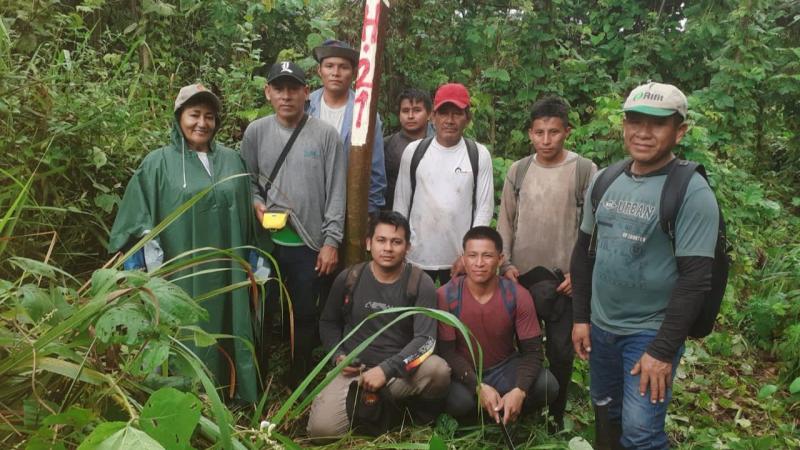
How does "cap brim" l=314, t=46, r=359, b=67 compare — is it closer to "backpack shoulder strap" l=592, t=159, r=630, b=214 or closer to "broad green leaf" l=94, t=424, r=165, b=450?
"backpack shoulder strap" l=592, t=159, r=630, b=214

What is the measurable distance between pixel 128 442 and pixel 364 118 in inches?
98.5

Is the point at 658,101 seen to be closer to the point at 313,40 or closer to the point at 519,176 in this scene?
the point at 519,176

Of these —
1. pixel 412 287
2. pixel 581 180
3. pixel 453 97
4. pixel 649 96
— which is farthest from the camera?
pixel 453 97

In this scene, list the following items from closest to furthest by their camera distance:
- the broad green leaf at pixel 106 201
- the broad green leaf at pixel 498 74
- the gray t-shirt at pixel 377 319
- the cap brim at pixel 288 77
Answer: the gray t-shirt at pixel 377 319 < the cap brim at pixel 288 77 < the broad green leaf at pixel 106 201 < the broad green leaf at pixel 498 74

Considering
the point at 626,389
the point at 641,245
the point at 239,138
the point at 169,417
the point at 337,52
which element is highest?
the point at 337,52

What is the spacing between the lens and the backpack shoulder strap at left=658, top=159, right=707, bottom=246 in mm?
2611

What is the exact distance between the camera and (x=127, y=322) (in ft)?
4.46

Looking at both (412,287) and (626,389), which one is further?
(412,287)

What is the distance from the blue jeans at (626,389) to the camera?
2.72m

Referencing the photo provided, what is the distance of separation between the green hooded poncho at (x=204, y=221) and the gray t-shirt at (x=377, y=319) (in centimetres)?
49

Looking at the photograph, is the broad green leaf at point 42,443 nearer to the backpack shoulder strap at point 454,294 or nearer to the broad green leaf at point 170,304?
the broad green leaf at point 170,304

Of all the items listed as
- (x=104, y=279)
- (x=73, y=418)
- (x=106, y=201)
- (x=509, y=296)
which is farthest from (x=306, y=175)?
(x=73, y=418)

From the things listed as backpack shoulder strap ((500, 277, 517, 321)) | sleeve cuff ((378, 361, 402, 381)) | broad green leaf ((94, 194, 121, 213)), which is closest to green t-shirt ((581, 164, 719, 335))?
backpack shoulder strap ((500, 277, 517, 321))

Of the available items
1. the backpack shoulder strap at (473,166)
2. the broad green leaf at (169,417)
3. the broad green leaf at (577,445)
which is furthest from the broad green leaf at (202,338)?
the backpack shoulder strap at (473,166)
